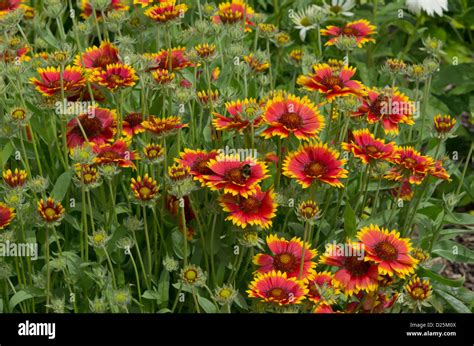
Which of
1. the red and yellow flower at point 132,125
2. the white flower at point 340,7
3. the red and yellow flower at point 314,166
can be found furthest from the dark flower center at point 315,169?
the white flower at point 340,7

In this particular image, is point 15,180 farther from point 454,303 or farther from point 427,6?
point 427,6

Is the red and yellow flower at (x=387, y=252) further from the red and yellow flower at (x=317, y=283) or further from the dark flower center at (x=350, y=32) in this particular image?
the dark flower center at (x=350, y=32)

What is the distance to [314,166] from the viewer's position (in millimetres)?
1910

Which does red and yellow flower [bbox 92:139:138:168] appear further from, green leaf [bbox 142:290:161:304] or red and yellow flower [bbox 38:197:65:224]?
green leaf [bbox 142:290:161:304]

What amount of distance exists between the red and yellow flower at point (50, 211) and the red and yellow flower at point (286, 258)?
457 millimetres

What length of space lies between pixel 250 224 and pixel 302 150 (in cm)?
23

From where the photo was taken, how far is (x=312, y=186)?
6.42 ft

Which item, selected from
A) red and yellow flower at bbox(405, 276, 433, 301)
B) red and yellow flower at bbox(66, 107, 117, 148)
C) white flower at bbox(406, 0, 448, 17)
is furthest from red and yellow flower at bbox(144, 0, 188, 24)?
white flower at bbox(406, 0, 448, 17)

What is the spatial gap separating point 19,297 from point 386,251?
2.83ft

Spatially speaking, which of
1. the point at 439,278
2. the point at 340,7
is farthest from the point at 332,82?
the point at 340,7

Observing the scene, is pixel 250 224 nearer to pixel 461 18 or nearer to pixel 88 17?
pixel 88 17
